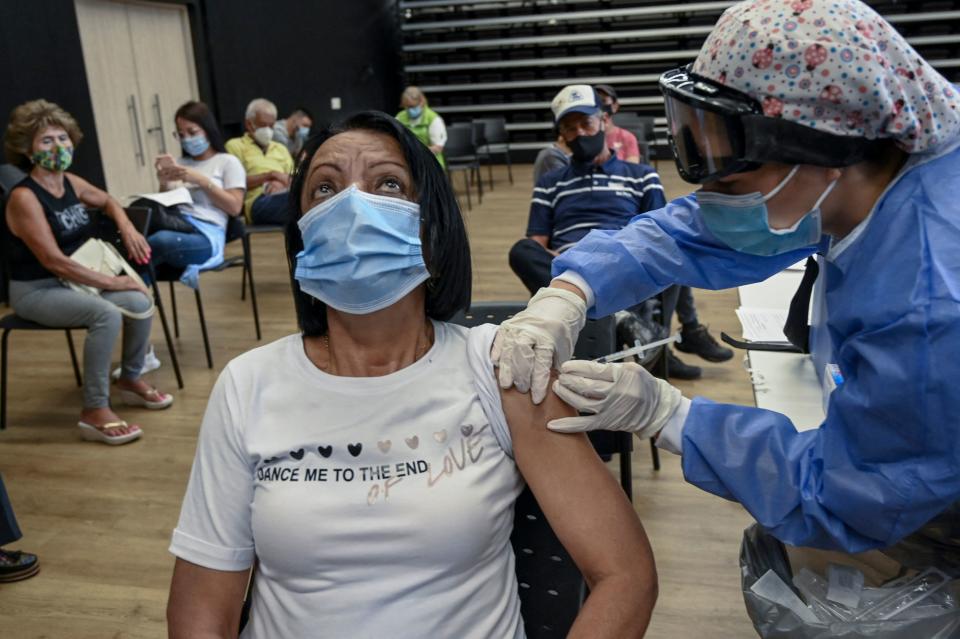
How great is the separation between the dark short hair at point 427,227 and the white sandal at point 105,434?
219cm

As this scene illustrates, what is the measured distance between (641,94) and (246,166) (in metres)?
6.91

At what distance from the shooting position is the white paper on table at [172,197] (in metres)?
3.76

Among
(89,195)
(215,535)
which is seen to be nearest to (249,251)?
(89,195)

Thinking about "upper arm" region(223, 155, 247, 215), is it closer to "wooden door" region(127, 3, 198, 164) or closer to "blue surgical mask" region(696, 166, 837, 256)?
"blue surgical mask" region(696, 166, 837, 256)

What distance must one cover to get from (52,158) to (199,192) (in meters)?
0.92

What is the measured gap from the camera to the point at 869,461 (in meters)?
0.97

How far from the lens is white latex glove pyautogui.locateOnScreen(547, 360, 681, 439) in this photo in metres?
1.21

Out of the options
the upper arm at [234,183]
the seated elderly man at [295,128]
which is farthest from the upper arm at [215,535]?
the seated elderly man at [295,128]

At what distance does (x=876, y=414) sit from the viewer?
3.10ft

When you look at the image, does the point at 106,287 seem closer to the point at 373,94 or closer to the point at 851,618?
the point at 851,618

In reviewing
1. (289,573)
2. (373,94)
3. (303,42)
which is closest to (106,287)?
(289,573)

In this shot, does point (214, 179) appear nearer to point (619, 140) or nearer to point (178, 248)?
point (178, 248)

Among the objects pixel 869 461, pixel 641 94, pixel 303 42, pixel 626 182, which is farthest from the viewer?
pixel 641 94

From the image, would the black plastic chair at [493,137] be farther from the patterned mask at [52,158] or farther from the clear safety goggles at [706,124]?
the clear safety goggles at [706,124]
